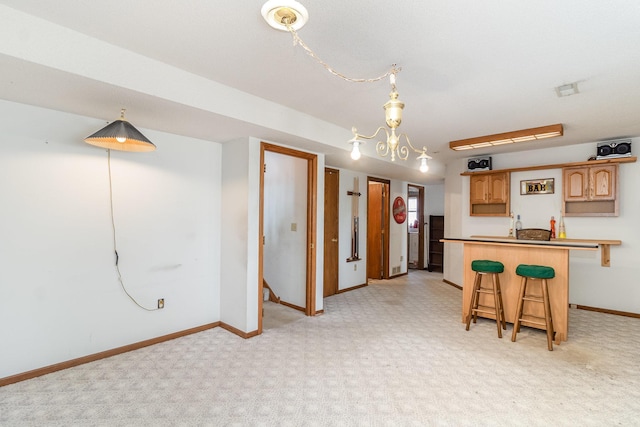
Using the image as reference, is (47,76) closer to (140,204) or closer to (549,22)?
(140,204)

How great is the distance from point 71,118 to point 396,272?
20.0 ft

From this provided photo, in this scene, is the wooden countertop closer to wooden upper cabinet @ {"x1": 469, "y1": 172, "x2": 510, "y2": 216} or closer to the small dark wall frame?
the small dark wall frame

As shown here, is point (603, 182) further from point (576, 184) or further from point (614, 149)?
point (614, 149)

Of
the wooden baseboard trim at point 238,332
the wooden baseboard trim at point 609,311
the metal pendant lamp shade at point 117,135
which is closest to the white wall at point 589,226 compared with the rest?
the wooden baseboard trim at point 609,311

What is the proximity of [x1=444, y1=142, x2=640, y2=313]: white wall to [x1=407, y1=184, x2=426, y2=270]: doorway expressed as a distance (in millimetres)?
2283

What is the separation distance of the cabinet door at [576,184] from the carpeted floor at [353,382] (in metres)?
1.78

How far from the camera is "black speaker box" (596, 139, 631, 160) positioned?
4.13 metres

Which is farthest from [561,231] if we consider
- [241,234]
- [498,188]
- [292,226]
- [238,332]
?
[238,332]

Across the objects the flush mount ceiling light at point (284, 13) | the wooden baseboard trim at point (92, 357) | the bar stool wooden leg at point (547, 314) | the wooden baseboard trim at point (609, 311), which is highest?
the flush mount ceiling light at point (284, 13)

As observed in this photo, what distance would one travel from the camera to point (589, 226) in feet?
14.7

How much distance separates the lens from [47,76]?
1.99 meters

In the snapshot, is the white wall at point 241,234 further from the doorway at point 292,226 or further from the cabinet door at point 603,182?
the cabinet door at point 603,182

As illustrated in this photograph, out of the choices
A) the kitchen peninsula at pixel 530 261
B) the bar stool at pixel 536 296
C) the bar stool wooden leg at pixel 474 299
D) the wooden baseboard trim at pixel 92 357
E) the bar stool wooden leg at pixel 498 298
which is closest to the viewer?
the wooden baseboard trim at pixel 92 357

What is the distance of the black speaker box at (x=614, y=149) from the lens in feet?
13.6
